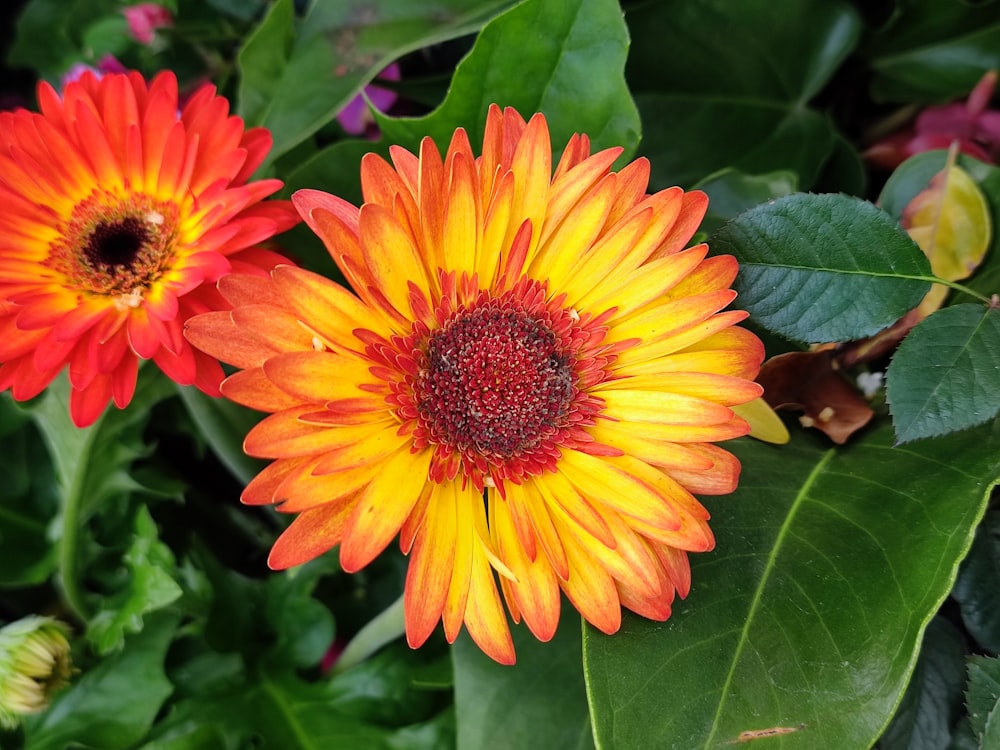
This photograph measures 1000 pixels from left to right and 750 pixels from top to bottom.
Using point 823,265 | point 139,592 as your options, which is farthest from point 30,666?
point 823,265

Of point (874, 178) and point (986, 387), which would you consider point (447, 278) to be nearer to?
point (986, 387)

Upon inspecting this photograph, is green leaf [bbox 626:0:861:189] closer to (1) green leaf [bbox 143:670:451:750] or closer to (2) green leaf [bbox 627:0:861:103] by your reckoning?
(2) green leaf [bbox 627:0:861:103]

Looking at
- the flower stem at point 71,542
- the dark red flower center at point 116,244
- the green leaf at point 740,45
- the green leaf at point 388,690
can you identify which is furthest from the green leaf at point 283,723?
the green leaf at point 740,45

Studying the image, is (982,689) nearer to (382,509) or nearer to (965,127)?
(382,509)

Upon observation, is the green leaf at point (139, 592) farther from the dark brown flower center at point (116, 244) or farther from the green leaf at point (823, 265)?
the green leaf at point (823, 265)

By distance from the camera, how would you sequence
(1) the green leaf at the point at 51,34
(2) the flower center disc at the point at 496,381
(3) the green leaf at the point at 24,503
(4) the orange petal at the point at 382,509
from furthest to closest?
1. (1) the green leaf at the point at 51,34
2. (3) the green leaf at the point at 24,503
3. (2) the flower center disc at the point at 496,381
4. (4) the orange petal at the point at 382,509
